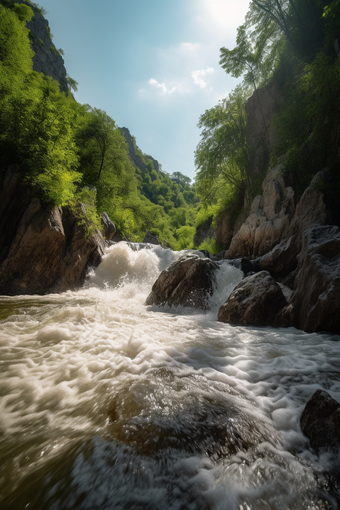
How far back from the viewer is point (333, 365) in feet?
9.69

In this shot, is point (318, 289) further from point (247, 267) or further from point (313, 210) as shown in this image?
point (247, 267)

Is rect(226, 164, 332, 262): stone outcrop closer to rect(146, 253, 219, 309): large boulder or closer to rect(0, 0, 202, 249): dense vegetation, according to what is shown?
rect(146, 253, 219, 309): large boulder

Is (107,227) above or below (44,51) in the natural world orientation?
below

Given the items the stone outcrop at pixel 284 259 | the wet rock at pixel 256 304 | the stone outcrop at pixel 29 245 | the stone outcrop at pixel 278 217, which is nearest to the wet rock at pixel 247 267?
the stone outcrop at pixel 284 259

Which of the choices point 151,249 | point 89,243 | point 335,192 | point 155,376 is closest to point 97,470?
point 155,376

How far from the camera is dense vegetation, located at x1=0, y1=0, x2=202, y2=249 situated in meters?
8.99

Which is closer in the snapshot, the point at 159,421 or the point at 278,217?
the point at 159,421

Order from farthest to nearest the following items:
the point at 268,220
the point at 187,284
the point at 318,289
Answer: the point at 268,220, the point at 187,284, the point at 318,289

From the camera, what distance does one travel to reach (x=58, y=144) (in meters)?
9.50

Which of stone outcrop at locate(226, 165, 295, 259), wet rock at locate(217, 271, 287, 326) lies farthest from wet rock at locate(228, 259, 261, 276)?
wet rock at locate(217, 271, 287, 326)

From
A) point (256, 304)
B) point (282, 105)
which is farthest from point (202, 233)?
point (256, 304)

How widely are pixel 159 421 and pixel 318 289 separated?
423 cm

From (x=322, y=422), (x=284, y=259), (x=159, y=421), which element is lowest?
(x=159, y=421)

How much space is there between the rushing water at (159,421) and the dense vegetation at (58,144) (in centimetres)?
778
